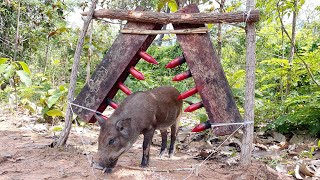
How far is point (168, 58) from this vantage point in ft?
54.0

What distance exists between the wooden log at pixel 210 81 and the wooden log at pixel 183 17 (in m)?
0.22

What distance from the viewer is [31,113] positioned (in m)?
9.01

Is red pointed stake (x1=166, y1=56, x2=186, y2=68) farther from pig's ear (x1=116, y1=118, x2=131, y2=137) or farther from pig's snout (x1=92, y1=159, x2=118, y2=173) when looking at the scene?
pig's snout (x1=92, y1=159, x2=118, y2=173)

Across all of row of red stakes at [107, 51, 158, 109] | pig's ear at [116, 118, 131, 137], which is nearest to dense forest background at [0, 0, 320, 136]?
row of red stakes at [107, 51, 158, 109]

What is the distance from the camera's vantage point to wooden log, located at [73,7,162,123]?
16.2 ft

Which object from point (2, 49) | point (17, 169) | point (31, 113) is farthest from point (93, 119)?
point (2, 49)

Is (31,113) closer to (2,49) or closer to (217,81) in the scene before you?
(2,49)

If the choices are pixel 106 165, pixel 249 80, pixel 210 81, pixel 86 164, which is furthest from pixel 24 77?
pixel 249 80

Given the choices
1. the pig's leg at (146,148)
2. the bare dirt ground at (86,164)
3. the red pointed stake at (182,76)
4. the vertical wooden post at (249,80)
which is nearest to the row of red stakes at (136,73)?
the red pointed stake at (182,76)

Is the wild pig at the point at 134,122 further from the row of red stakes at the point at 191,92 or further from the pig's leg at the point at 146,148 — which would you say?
the row of red stakes at the point at 191,92

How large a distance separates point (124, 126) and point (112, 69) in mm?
855

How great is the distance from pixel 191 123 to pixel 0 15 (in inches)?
309

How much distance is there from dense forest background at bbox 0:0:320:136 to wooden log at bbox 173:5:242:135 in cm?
57

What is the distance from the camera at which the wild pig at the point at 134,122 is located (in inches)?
183
